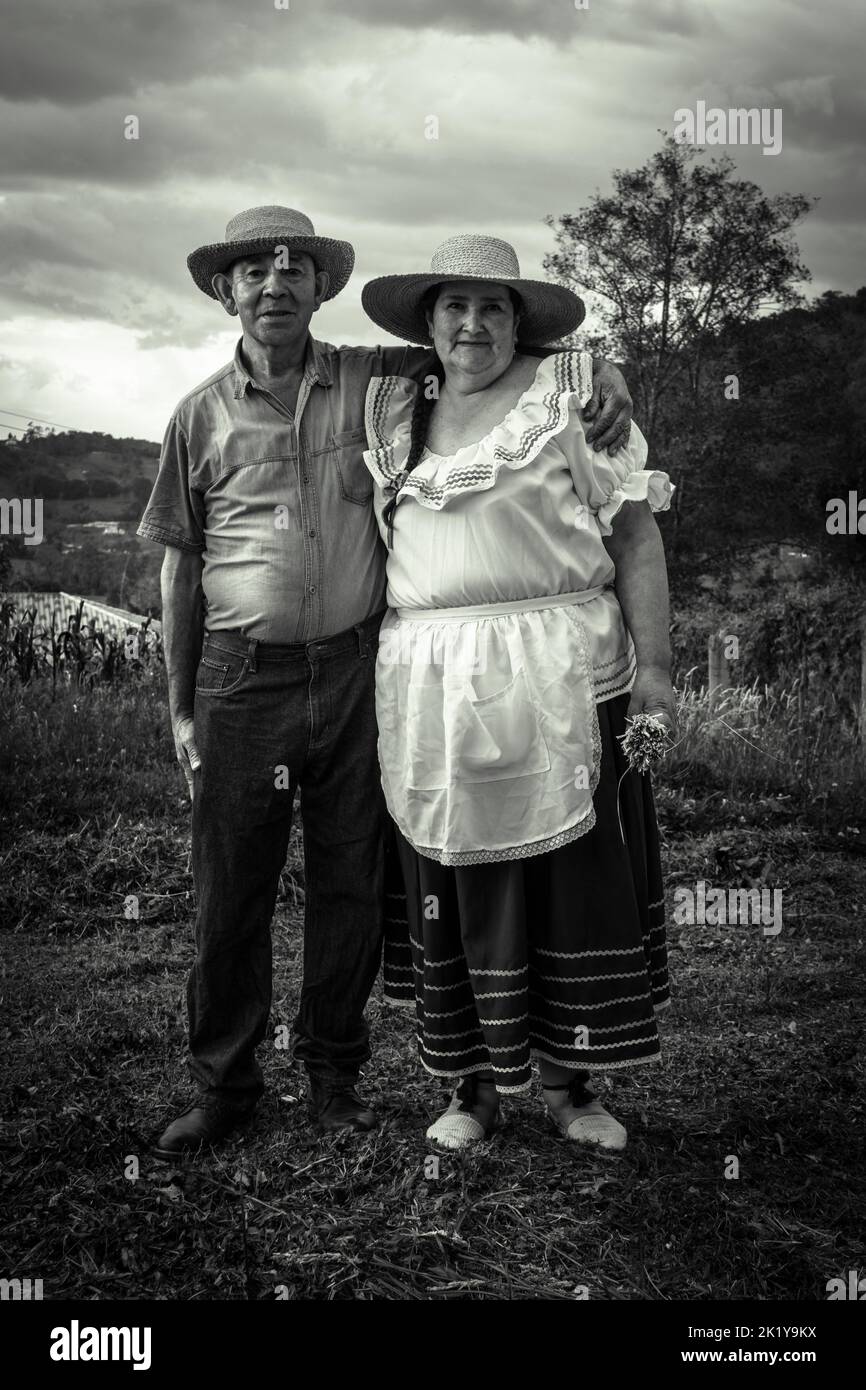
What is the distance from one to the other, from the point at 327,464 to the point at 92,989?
2145 millimetres

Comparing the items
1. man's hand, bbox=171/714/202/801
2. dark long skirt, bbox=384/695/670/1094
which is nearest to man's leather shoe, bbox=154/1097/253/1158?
dark long skirt, bbox=384/695/670/1094

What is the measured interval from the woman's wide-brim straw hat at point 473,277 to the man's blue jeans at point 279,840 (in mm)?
770

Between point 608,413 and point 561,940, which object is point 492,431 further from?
point 561,940

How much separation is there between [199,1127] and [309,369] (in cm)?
188

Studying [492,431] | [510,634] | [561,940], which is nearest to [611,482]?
[492,431]

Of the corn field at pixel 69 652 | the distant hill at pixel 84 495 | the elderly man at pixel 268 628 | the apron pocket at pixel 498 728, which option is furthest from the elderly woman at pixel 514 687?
the distant hill at pixel 84 495

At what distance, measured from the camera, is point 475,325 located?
9.04 feet

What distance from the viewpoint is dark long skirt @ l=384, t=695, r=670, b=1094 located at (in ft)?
8.93

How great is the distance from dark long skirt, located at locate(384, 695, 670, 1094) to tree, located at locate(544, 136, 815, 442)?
1392cm

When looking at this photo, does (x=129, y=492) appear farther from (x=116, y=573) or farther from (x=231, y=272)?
(x=231, y=272)

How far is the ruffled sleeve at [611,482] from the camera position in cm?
271

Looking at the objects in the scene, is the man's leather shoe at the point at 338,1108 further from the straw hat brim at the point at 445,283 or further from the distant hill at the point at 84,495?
the distant hill at the point at 84,495

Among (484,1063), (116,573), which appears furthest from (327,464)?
(116,573)

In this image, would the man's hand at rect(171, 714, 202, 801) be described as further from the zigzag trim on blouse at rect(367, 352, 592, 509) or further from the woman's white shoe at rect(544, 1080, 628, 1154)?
the woman's white shoe at rect(544, 1080, 628, 1154)
